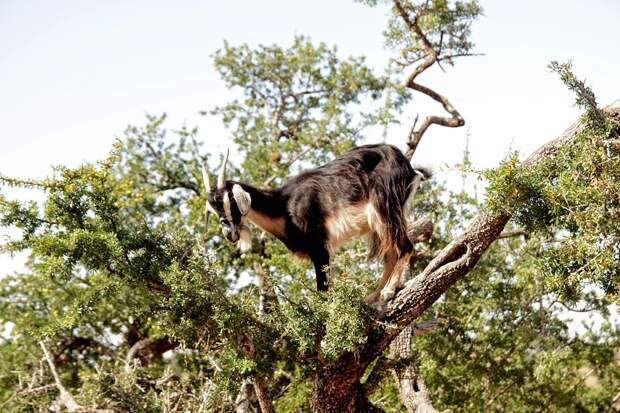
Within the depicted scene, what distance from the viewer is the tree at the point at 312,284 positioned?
5.14m

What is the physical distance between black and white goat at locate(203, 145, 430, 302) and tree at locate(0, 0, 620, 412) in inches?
13.2

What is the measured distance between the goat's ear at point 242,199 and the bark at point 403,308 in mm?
1593

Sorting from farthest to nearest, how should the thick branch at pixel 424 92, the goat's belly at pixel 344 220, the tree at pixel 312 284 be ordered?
the thick branch at pixel 424 92, the goat's belly at pixel 344 220, the tree at pixel 312 284

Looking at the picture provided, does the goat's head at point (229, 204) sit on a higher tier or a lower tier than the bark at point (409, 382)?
higher

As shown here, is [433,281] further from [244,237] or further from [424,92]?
[424,92]

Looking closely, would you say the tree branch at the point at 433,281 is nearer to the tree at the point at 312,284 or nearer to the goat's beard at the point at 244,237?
the tree at the point at 312,284

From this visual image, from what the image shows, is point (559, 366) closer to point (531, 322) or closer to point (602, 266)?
point (531, 322)

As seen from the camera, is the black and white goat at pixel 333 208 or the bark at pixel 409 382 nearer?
the black and white goat at pixel 333 208

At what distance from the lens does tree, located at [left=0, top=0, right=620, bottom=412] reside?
5.14 metres

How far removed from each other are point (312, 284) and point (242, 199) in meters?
1.64

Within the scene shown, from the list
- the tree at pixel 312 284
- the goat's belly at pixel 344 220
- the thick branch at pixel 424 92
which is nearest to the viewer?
the tree at pixel 312 284

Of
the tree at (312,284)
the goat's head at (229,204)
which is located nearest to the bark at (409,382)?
the tree at (312,284)

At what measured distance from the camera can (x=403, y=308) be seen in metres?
5.79

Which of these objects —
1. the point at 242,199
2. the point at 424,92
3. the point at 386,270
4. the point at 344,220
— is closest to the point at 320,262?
the point at 344,220
